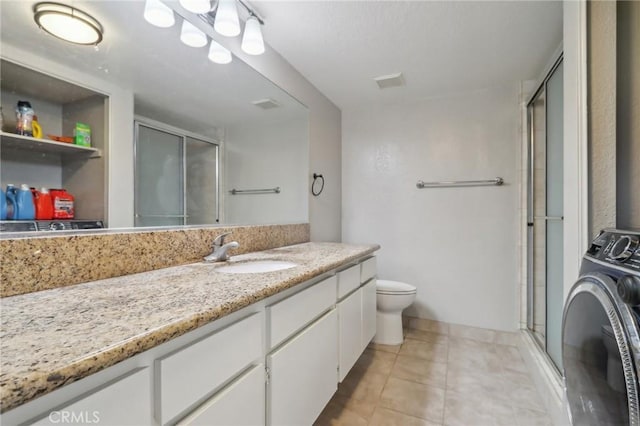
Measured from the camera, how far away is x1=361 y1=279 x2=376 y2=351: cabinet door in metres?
1.80

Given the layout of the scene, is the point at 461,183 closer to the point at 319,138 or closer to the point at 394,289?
the point at 394,289

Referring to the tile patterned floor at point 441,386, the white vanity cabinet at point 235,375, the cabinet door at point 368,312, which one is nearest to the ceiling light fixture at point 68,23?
the white vanity cabinet at point 235,375

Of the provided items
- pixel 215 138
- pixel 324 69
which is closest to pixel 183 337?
pixel 215 138

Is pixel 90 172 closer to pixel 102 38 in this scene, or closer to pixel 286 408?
pixel 102 38

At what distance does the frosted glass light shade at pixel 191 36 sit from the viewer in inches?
51.0

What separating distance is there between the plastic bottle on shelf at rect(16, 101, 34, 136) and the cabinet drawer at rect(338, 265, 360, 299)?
1291 mm

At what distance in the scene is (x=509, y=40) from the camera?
1728 mm

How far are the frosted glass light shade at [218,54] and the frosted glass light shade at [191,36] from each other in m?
0.06

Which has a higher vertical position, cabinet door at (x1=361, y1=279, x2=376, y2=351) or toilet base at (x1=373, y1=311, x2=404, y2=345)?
cabinet door at (x1=361, y1=279, x2=376, y2=351)

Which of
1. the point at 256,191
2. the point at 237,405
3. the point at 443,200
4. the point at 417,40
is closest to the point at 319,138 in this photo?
the point at 256,191

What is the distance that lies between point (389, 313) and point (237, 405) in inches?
67.5

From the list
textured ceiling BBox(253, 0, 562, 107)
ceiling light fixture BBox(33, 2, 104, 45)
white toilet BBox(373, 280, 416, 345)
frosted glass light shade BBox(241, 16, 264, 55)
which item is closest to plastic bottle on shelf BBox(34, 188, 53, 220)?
ceiling light fixture BBox(33, 2, 104, 45)

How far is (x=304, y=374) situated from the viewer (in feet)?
3.64

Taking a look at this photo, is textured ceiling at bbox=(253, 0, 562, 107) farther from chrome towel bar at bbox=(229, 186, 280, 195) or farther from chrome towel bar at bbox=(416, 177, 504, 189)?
chrome towel bar at bbox=(229, 186, 280, 195)
